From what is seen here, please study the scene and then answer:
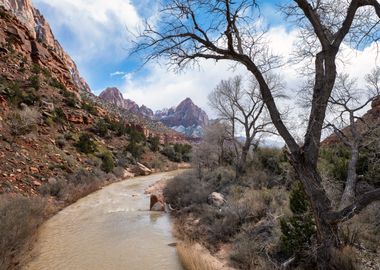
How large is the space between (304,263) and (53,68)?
3675cm

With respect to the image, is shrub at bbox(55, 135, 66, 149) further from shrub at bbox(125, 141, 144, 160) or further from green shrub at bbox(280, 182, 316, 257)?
green shrub at bbox(280, 182, 316, 257)

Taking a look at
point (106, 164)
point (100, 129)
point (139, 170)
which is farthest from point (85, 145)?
point (139, 170)

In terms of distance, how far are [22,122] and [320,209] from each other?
746 inches

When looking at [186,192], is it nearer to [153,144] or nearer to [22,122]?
[22,122]

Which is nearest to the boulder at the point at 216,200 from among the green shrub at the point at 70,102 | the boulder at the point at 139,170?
the boulder at the point at 139,170

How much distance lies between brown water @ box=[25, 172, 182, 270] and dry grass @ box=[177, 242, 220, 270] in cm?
24

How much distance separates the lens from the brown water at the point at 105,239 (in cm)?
781

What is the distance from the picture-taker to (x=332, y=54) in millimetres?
4949

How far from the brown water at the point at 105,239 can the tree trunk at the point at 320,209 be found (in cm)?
411

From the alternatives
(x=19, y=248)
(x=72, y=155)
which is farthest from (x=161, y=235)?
(x=72, y=155)

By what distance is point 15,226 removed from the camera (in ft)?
24.8

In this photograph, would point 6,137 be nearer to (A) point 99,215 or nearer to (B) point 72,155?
(B) point 72,155

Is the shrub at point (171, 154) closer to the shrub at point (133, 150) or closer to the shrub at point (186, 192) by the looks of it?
the shrub at point (133, 150)

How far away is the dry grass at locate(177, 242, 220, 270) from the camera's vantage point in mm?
6952
